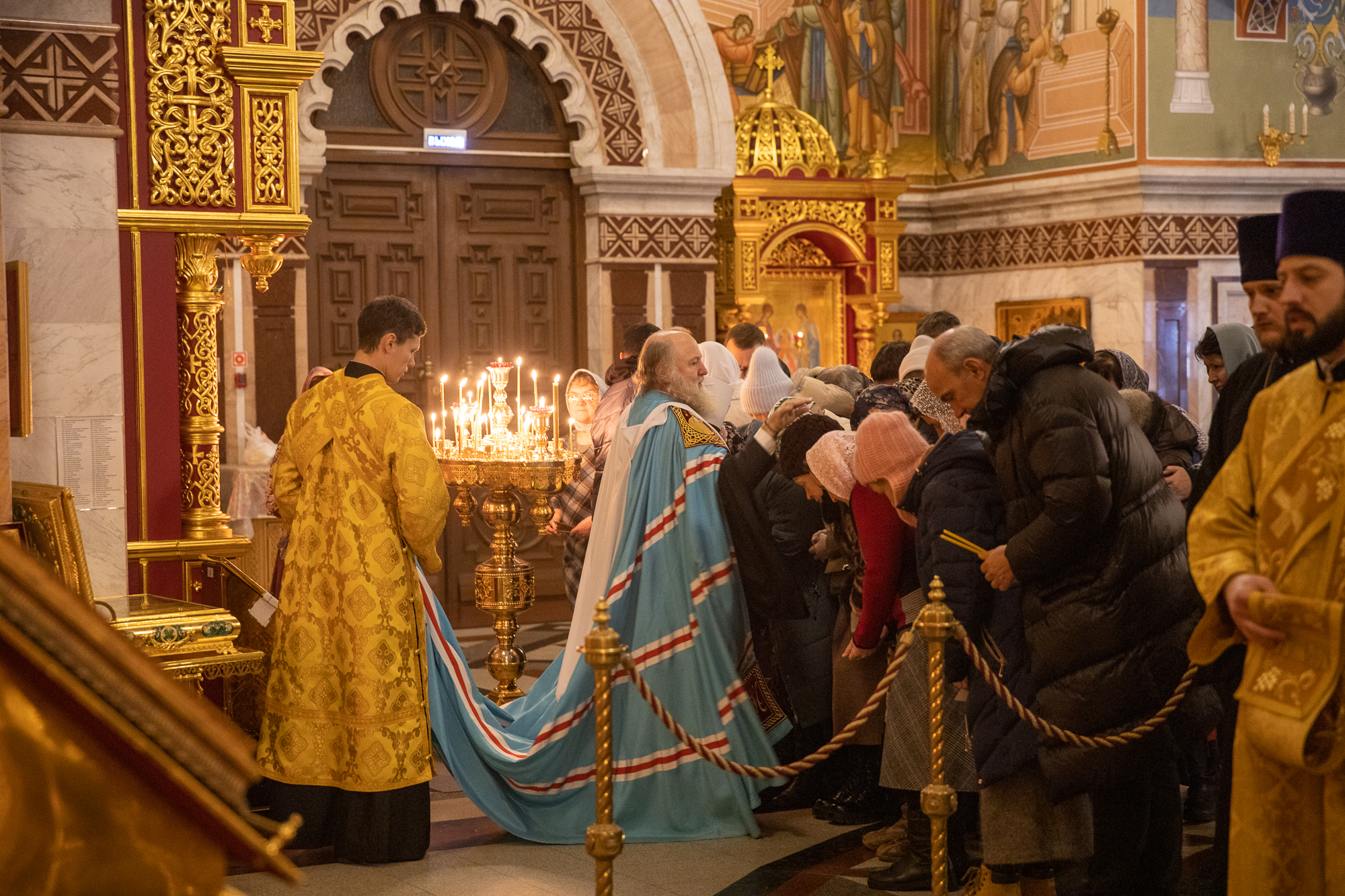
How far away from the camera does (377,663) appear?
4383mm

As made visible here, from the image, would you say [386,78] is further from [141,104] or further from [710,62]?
[141,104]

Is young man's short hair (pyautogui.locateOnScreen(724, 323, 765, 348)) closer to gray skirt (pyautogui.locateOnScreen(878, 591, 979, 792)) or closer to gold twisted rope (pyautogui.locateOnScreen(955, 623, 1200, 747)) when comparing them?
gray skirt (pyautogui.locateOnScreen(878, 591, 979, 792))

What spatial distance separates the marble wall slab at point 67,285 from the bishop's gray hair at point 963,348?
2.44 meters

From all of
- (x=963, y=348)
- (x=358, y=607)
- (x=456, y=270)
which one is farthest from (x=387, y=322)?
(x=456, y=270)

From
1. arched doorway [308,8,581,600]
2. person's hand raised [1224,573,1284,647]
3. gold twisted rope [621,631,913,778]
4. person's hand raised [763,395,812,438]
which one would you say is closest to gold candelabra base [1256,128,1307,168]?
arched doorway [308,8,581,600]

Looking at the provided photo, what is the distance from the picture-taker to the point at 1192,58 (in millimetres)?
9930

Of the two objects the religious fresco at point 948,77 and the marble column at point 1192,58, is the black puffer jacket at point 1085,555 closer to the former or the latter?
the religious fresco at point 948,77

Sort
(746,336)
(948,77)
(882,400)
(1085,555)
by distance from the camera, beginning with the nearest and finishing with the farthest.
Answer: (1085,555), (882,400), (746,336), (948,77)

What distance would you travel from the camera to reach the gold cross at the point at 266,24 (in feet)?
15.5

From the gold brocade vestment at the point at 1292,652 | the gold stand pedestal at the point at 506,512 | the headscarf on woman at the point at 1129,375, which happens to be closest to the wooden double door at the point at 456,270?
the gold stand pedestal at the point at 506,512

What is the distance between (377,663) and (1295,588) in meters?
2.71

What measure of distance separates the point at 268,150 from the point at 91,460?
1.16 m

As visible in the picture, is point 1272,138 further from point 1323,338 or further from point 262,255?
point 1323,338

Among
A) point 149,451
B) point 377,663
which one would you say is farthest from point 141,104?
point 377,663
